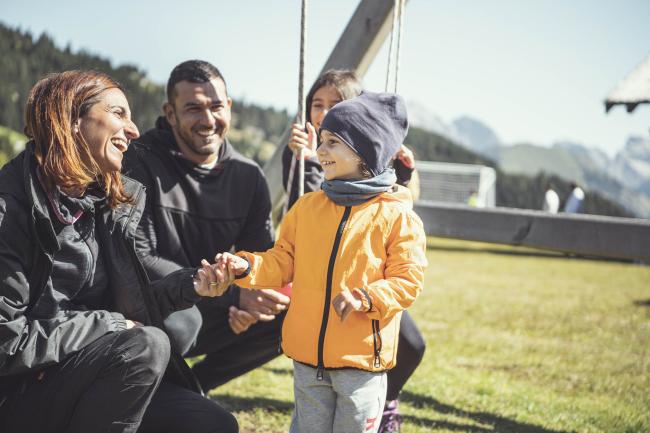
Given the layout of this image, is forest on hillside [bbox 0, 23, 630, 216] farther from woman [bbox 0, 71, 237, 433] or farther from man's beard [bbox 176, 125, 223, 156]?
woman [bbox 0, 71, 237, 433]

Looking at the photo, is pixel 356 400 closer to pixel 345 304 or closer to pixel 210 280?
pixel 345 304

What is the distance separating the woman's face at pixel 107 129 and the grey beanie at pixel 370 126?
83 cm

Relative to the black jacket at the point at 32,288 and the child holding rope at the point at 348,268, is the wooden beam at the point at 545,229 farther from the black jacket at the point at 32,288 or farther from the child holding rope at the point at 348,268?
the black jacket at the point at 32,288

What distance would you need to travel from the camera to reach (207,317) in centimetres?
332

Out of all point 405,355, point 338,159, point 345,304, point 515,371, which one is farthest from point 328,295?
point 515,371

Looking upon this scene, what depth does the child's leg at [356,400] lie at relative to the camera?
2297 mm

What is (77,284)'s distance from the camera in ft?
7.71

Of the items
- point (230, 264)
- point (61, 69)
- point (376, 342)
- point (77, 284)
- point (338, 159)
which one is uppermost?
point (61, 69)

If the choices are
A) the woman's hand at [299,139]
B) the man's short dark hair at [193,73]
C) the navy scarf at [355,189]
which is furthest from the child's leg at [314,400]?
the man's short dark hair at [193,73]

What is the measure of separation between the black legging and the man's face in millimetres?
1419

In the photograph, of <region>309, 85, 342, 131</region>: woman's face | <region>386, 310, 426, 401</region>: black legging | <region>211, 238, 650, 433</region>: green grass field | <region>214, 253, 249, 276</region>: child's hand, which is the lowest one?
<region>211, 238, 650, 433</region>: green grass field

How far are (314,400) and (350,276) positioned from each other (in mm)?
523

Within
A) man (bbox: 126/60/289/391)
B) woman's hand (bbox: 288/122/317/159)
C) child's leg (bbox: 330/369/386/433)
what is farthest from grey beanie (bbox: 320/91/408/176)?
man (bbox: 126/60/289/391)

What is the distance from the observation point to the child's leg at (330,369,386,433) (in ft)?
7.54
